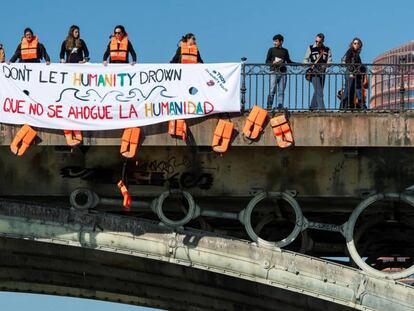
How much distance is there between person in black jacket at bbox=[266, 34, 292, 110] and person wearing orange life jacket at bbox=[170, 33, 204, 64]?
148 cm

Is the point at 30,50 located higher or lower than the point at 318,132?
higher

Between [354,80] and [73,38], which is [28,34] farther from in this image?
[354,80]

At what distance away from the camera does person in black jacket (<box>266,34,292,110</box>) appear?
23547 millimetres

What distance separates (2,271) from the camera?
3347 centimetres

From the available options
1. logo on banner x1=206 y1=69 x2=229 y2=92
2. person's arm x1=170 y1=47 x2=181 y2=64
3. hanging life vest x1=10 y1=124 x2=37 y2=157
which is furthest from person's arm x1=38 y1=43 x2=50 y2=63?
logo on banner x1=206 y1=69 x2=229 y2=92

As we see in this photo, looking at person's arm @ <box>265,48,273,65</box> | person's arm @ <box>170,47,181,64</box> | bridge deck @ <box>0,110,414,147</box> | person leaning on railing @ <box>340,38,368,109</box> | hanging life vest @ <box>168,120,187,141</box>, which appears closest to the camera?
bridge deck @ <box>0,110,414,147</box>

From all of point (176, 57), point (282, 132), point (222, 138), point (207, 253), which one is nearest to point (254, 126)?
point (282, 132)

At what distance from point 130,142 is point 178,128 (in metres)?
1.01

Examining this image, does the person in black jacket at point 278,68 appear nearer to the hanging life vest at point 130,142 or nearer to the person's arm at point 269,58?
the person's arm at point 269,58

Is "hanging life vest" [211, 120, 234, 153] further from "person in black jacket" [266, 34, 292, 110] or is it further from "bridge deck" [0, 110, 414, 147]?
"person in black jacket" [266, 34, 292, 110]

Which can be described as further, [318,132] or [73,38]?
[73,38]

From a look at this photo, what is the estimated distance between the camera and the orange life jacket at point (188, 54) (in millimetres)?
23656

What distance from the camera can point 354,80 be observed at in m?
23.6

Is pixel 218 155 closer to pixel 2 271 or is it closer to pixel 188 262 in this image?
pixel 188 262
